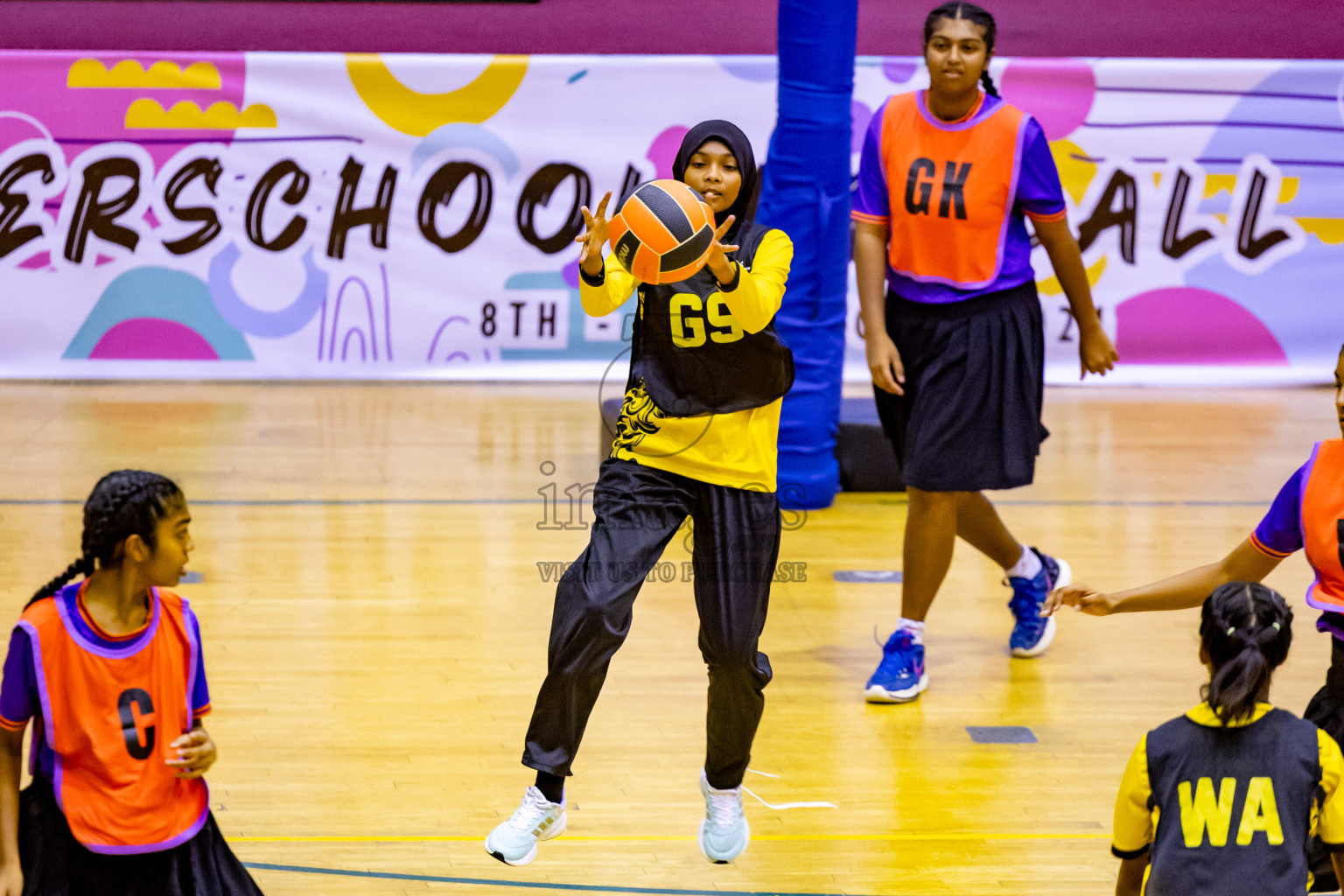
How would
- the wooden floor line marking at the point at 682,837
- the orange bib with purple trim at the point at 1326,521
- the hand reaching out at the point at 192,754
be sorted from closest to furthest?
the hand reaching out at the point at 192,754, the orange bib with purple trim at the point at 1326,521, the wooden floor line marking at the point at 682,837

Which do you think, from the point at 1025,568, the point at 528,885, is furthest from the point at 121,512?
the point at 1025,568

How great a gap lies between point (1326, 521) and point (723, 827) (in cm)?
137

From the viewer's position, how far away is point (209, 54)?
791cm

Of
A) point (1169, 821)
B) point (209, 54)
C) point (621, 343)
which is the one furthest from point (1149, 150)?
point (1169, 821)

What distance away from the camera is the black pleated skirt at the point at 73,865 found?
7.52 ft

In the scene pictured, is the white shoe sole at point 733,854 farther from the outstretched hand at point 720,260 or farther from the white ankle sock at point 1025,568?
the white ankle sock at point 1025,568

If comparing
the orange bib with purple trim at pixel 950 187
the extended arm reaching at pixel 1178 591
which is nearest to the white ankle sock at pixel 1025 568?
the orange bib with purple trim at pixel 950 187

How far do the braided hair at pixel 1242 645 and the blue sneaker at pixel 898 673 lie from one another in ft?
6.40

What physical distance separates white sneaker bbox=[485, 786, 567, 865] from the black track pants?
88 mm

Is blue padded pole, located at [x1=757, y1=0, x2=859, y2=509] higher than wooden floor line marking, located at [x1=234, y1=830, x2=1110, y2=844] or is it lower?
higher

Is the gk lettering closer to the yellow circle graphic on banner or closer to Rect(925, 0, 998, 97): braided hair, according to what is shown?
Rect(925, 0, 998, 97): braided hair

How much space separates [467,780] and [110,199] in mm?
5430

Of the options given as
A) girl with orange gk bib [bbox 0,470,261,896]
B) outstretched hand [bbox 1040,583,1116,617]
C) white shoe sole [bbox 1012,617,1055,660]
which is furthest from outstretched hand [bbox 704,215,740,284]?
white shoe sole [bbox 1012,617,1055,660]

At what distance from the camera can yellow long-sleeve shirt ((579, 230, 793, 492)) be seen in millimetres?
2904
